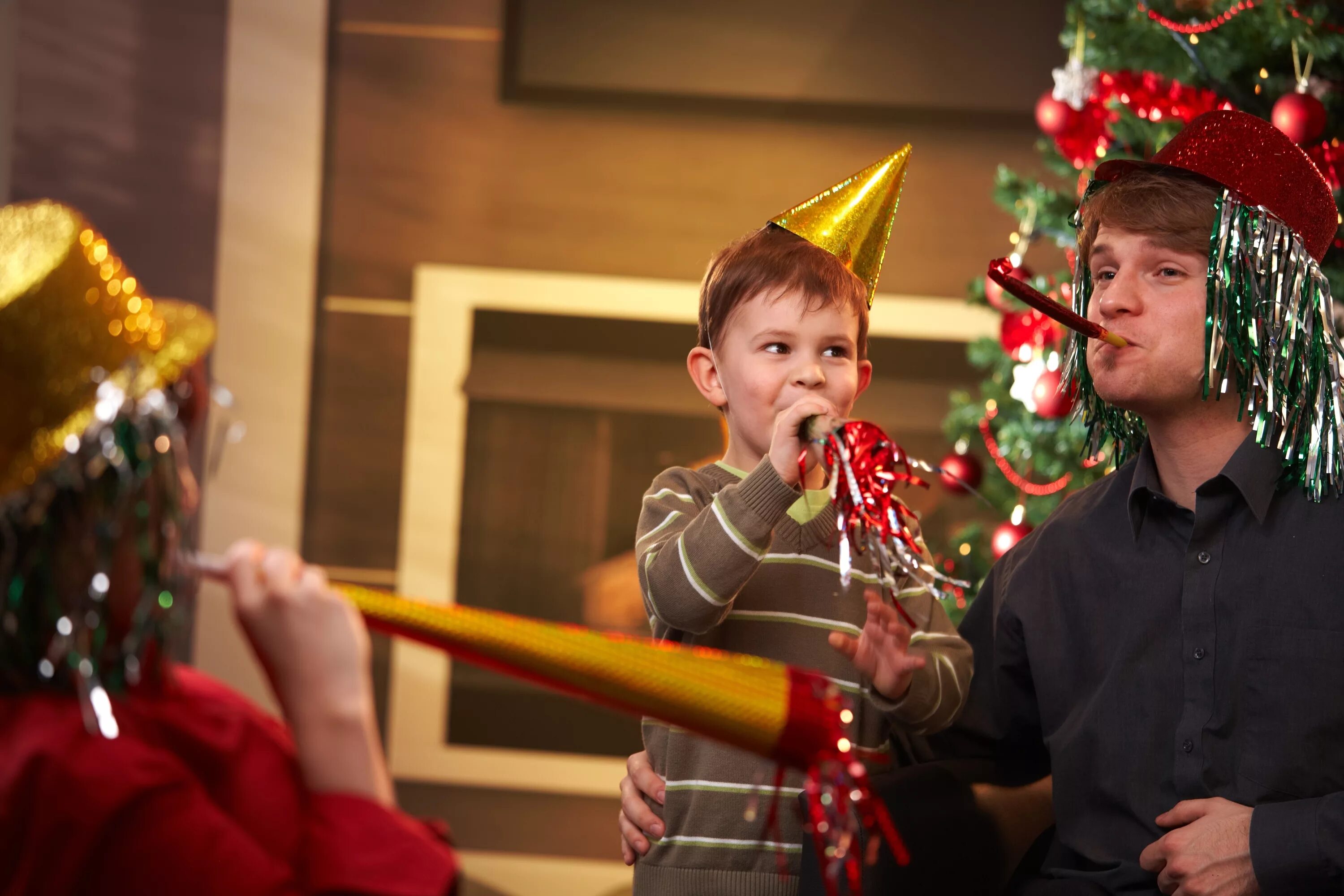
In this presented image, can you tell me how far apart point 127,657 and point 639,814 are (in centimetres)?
67

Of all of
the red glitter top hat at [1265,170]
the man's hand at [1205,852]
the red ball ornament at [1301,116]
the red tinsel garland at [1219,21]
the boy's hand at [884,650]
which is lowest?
the man's hand at [1205,852]

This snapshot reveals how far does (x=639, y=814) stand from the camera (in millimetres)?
1242

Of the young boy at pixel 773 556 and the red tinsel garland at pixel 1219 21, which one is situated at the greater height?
the red tinsel garland at pixel 1219 21

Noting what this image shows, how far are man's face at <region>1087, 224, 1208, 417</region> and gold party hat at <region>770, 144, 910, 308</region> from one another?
0.25 m

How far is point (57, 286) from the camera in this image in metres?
0.68

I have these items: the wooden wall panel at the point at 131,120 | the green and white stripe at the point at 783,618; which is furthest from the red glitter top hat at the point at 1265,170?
the wooden wall panel at the point at 131,120

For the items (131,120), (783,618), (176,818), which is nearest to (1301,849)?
(783,618)


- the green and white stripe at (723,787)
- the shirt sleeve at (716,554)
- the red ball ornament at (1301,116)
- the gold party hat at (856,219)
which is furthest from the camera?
the red ball ornament at (1301,116)

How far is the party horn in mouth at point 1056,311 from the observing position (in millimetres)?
1283

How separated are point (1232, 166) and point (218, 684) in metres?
1.13

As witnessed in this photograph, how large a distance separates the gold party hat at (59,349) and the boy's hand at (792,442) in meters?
0.57

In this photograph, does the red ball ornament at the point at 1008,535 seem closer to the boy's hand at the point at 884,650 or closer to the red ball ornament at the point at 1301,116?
the red ball ornament at the point at 1301,116

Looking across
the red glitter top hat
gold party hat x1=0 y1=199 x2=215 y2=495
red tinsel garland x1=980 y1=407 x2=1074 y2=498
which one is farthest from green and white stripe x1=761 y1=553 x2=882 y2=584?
red tinsel garland x1=980 y1=407 x2=1074 y2=498

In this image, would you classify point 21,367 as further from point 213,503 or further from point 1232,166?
point 213,503
